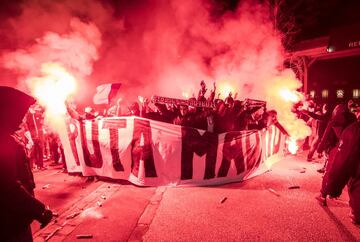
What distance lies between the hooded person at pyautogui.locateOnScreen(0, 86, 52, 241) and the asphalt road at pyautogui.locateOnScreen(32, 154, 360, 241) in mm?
1859

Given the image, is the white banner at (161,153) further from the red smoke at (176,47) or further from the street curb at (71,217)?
the red smoke at (176,47)

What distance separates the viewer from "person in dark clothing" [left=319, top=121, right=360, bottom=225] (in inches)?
171

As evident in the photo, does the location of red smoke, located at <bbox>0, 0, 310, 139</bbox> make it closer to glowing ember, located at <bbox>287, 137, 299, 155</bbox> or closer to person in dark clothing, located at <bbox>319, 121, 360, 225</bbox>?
glowing ember, located at <bbox>287, 137, 299, 155</bbox>

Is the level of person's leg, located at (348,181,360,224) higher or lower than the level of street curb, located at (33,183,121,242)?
higher

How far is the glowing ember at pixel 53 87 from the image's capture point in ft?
27.3

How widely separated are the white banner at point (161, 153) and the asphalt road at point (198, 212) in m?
0.31

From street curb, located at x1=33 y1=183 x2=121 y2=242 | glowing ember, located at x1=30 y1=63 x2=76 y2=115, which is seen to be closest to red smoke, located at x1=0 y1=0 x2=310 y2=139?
glowing ember, located at x1=30 y1=63 x2=76 y2=115

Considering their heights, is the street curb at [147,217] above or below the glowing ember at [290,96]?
below

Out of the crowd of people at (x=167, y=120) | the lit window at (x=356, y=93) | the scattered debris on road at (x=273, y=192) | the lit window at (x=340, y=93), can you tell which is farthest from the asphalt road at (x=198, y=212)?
the lit window at (x=340, y=93)

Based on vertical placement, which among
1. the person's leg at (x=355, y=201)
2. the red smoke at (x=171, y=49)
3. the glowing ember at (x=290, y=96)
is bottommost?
the person's leg at (x=355, y=201)

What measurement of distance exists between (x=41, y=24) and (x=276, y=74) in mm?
11261

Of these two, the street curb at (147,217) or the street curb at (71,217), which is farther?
the street curb at (71,217)

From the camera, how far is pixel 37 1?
30.7ft

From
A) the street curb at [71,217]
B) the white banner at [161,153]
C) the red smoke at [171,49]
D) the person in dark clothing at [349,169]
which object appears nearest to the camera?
the street curb at [71,217]
